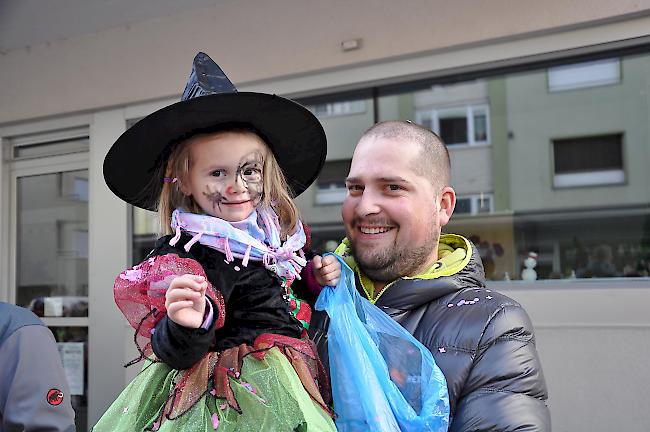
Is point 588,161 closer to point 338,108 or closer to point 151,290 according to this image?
point 338,108

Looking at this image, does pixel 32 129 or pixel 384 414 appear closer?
pixel 384 414

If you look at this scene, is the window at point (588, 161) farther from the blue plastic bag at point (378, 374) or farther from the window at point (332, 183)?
the blue plastic bag at point (378, 374)

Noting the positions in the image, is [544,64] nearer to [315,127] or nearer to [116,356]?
[315,127]

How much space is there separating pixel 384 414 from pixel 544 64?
352 centimetres

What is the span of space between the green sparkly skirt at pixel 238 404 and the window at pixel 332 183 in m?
4.04

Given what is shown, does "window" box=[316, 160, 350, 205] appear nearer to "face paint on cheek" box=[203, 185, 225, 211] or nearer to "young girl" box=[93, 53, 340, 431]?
"young girl" box=[93, 53, 340, 431]

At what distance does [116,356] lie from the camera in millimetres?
5438

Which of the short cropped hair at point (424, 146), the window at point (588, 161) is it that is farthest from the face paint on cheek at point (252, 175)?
the window at point (588, 161)

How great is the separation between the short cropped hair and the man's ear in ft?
0.08

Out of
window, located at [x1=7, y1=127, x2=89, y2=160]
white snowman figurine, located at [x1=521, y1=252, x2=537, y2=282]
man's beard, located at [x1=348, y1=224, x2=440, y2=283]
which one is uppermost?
window, located at [x1=7, y1=127, x2=89, y2=160]

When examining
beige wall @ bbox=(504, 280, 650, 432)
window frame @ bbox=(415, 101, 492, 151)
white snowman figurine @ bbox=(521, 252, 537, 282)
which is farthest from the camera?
window frame @ bbox=(415, 101, 492, 151)

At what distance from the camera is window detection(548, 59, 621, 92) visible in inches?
178

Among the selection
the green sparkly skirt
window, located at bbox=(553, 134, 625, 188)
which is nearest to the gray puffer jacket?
the green sparkly skirt

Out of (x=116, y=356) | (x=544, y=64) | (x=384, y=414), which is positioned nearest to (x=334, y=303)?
(x=384, y=414)
